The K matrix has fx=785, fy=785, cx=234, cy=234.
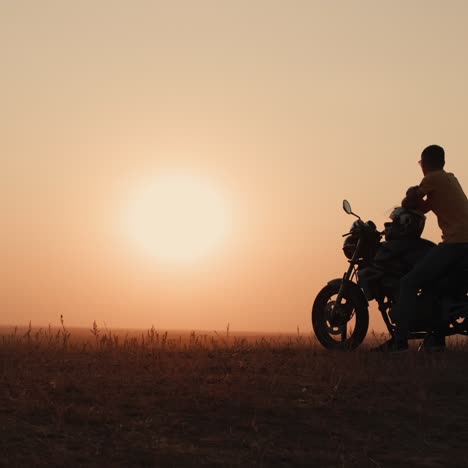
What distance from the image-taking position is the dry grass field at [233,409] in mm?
5074

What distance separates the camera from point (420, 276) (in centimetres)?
901

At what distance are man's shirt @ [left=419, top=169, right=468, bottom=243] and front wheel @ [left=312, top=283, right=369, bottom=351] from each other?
5.24ft

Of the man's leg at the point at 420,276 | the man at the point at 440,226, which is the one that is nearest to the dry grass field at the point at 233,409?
the man's leg at the point at 420,276

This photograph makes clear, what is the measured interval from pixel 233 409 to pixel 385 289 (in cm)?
419

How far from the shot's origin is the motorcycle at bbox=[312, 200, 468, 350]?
9266 mm

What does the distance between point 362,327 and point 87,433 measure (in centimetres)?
528

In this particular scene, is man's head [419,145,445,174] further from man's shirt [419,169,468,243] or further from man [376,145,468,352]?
man's shirt [419,169,468,243]

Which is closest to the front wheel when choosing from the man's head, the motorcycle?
the motorcycle

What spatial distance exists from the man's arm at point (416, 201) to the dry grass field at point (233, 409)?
1.73 m

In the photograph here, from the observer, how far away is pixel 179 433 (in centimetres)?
551

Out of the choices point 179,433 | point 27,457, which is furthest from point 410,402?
point 27,457

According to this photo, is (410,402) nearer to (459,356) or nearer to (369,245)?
(459,356)

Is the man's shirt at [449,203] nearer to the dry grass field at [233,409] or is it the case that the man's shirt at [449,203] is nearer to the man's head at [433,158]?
the man's head at [433,158]

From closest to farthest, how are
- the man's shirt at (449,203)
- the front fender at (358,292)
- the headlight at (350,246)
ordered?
the man's shirt at (449,203) → the front fender at (358,292) → the headlight at (350,246)
